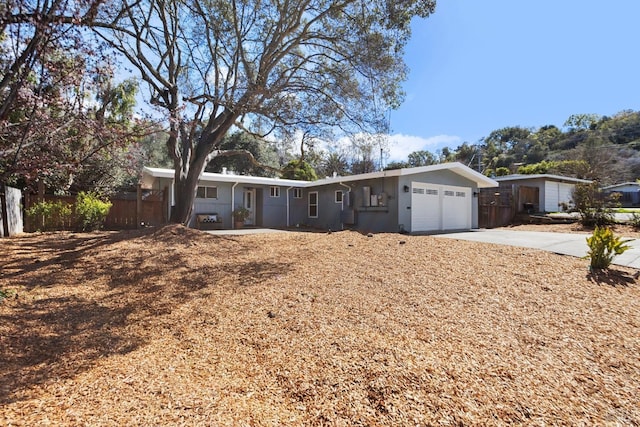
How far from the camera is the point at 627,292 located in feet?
16.1

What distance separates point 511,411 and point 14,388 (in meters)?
3.49

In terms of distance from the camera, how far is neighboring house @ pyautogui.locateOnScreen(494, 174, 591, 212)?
18.9m

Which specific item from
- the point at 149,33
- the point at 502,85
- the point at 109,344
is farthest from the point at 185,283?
the point at 502,85

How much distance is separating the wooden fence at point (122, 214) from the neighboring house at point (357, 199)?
3.39 feet

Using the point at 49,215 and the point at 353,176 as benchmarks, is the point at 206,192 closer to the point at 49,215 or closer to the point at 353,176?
the point at 49,215

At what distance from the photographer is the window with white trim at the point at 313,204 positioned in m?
17.0

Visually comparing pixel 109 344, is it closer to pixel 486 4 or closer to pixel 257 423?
pixel 257 423

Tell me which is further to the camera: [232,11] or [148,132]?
[232,11]

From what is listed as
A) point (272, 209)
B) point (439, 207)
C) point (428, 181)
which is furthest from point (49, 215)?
point (439, 207)

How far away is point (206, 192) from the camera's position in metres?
14.8

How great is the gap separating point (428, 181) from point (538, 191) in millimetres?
10541

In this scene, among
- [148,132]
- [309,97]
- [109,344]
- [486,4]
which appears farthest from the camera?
[309,97]

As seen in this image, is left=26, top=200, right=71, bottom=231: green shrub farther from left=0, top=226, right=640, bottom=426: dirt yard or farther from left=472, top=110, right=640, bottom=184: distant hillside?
left=472, top=110, right=640, bottom=184: distant hillside

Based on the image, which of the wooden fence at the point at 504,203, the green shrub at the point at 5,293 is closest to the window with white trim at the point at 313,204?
the wooden fence at the point at 504,203
